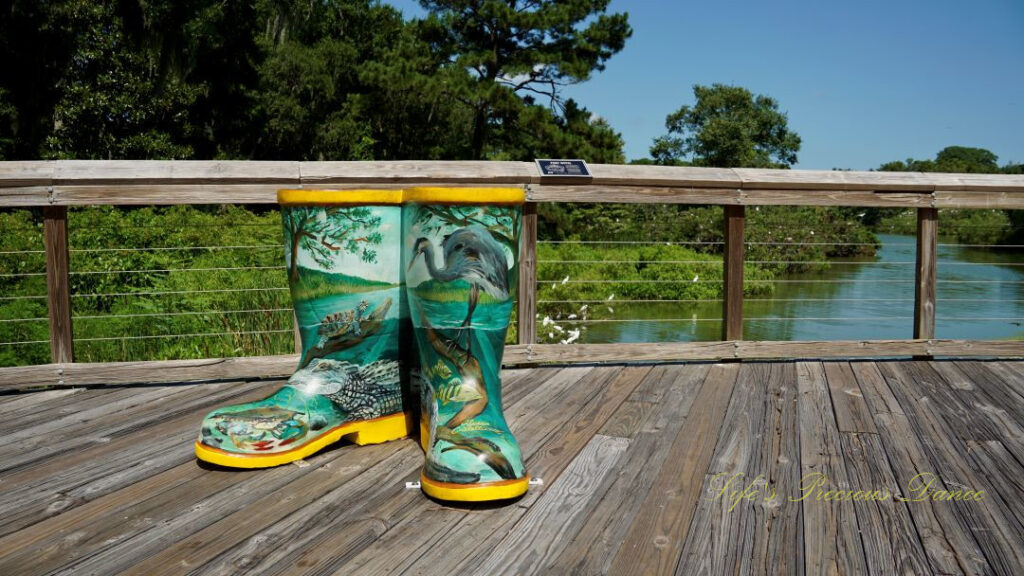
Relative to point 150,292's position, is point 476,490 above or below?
below

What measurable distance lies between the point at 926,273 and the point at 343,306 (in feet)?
8.36

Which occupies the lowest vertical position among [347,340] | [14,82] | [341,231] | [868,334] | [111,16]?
[868,334]

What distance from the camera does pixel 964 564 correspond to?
4.53 ft

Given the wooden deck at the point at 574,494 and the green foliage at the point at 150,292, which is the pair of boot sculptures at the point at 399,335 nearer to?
the wooden deck at the point at 574,494

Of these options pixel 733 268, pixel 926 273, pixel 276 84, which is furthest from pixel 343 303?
pixel 276 84

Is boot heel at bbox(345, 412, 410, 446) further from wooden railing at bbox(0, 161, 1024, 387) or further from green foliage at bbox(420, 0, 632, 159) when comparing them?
green foliage at bbox(420, 0, 632, 159)

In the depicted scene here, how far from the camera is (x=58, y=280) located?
269 cm

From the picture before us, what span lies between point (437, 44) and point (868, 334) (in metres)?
10.9

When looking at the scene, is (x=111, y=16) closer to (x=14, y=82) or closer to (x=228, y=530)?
(x=14, y=82)

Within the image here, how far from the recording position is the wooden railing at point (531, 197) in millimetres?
2666

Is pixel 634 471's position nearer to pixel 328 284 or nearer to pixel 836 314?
pixel 328 284

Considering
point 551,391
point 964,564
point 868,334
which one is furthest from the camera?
point 868,334

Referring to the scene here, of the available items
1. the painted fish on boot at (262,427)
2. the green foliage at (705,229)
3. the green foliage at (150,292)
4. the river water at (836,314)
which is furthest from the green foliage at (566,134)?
the painted fish on boot at (262,427)

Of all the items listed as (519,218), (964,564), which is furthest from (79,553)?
(964,564)
